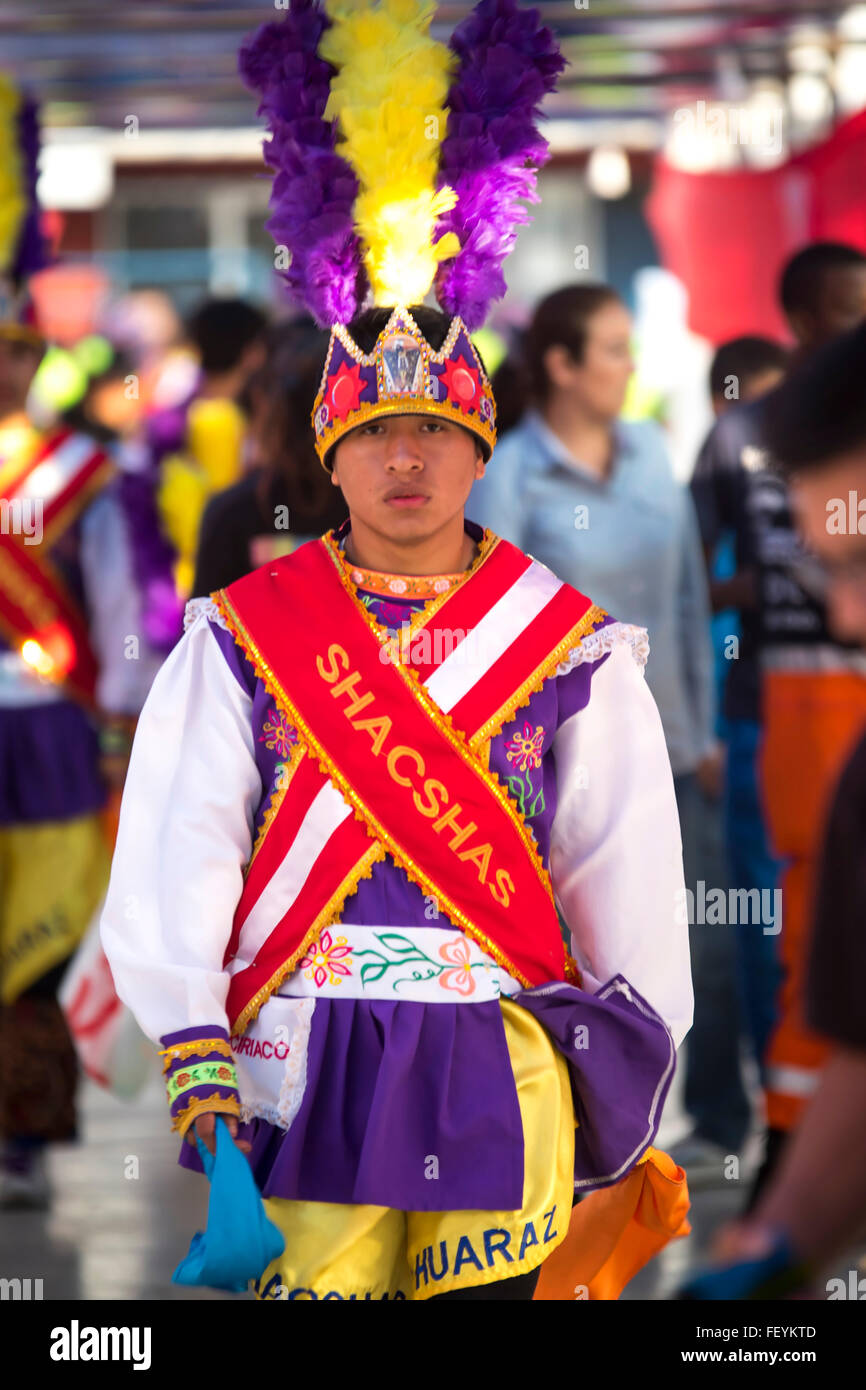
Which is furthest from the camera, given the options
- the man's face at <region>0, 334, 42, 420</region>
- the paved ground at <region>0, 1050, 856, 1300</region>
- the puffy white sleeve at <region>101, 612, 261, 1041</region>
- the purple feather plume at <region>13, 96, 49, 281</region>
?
the purple feather plume at <region>13, 96, 49, 281</region>

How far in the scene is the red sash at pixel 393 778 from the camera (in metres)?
2.74

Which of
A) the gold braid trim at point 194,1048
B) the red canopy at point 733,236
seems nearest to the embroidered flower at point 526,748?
the gold braid trim at point 194,1048

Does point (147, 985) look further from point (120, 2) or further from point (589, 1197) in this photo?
point (120, 2)

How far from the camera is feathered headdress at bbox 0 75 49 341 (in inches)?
202

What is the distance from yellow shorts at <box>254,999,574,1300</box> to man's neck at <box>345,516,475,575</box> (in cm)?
63

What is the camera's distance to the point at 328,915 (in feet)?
8.95

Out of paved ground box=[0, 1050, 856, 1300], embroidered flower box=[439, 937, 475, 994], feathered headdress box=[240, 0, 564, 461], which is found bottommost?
paved ground box=[0, 1050, 856, 1300]

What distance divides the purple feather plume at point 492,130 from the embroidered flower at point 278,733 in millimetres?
697

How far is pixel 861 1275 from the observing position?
2125 mm

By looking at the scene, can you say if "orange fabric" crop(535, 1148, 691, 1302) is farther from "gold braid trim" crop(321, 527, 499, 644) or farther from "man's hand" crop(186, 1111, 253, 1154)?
"gold braid trim" crop(321, 527, 499, 644)

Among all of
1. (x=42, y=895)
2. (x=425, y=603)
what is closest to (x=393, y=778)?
(x=425, y=603)

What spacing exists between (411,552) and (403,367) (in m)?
0.26

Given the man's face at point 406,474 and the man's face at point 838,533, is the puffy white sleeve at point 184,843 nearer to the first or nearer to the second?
the man's face at point 406,474

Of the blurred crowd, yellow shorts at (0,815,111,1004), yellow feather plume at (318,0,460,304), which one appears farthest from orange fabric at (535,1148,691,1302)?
yellow shorts at (0,815,111,1004)
